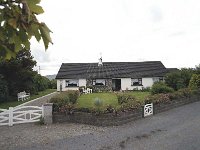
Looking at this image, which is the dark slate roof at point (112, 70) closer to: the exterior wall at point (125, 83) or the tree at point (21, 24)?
the exterior wall at point (125, 83)

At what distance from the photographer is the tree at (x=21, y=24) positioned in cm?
229

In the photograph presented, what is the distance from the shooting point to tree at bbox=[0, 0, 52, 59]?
7.53 feet

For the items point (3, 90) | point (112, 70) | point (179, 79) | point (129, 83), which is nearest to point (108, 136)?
point (3, 90)

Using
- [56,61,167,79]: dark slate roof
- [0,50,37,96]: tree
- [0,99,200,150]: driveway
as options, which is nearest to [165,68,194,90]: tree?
[56,61,167,79]: dark slate roof

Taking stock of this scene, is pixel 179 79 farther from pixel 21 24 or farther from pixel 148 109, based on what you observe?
pixel 21 24

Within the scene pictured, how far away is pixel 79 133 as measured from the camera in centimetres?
1487

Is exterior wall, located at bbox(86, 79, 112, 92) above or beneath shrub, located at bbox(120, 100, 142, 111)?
above

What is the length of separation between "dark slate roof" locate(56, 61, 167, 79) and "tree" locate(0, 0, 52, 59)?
46.8 m

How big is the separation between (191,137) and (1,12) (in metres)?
13.1

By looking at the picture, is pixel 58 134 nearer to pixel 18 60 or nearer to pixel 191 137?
pixel 191 137

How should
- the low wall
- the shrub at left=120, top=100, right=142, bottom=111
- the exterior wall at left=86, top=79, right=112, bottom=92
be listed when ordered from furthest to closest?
the exterior wall at left=86, top=79, right=112, bottom=92 < the shrub at left=120, top=100, right=142, bottom=111 < the low wall

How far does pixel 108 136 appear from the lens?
46.6 feet

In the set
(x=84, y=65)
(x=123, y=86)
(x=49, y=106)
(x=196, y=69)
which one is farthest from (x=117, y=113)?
(x=84, y=65)

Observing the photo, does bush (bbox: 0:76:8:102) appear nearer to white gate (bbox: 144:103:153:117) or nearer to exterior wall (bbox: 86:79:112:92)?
white gate (bbox: 144:103:153:117)
